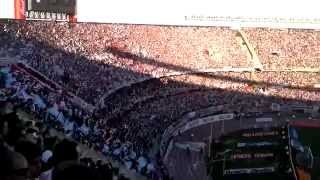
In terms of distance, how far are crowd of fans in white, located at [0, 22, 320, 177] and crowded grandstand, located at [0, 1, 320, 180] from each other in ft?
0.05

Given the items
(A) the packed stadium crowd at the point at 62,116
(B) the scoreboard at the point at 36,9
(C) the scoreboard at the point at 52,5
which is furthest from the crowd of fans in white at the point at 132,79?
(C) the scoreboard at the point at 52,5

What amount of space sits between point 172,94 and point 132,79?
640mm

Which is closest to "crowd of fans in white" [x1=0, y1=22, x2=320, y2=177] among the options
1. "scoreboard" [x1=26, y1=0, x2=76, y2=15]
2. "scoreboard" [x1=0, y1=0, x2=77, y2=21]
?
"scoreboard" [x1=0, y1=0, x2=77, y2=21]

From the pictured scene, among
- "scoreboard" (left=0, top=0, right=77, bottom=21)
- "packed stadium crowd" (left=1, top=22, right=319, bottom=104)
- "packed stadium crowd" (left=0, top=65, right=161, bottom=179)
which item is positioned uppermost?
"scoreboard" (left=0, top=0, right=77, bottom=21)

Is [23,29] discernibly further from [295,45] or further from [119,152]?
[295,45]

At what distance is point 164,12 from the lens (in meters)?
7.57

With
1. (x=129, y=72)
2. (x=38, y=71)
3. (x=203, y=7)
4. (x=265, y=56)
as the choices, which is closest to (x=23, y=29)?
(x=38, y=71)

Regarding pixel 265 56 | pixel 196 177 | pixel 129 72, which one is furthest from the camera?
pixel 265 56

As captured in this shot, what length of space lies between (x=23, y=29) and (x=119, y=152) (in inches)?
80.9

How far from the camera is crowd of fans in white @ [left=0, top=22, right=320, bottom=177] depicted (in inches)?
299

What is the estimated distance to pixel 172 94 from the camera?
8.84 m

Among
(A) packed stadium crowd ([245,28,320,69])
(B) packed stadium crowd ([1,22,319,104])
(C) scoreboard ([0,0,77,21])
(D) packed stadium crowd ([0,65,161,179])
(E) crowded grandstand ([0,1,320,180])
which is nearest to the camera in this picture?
(C) scoreboard ([0,0,77,21])

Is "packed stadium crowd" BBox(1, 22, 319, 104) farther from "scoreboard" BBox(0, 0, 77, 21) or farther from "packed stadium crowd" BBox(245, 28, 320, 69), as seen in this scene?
"scoreboard" BBox(0, 0, 77, 21)

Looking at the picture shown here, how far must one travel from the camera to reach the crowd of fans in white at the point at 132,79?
25.0 feet
